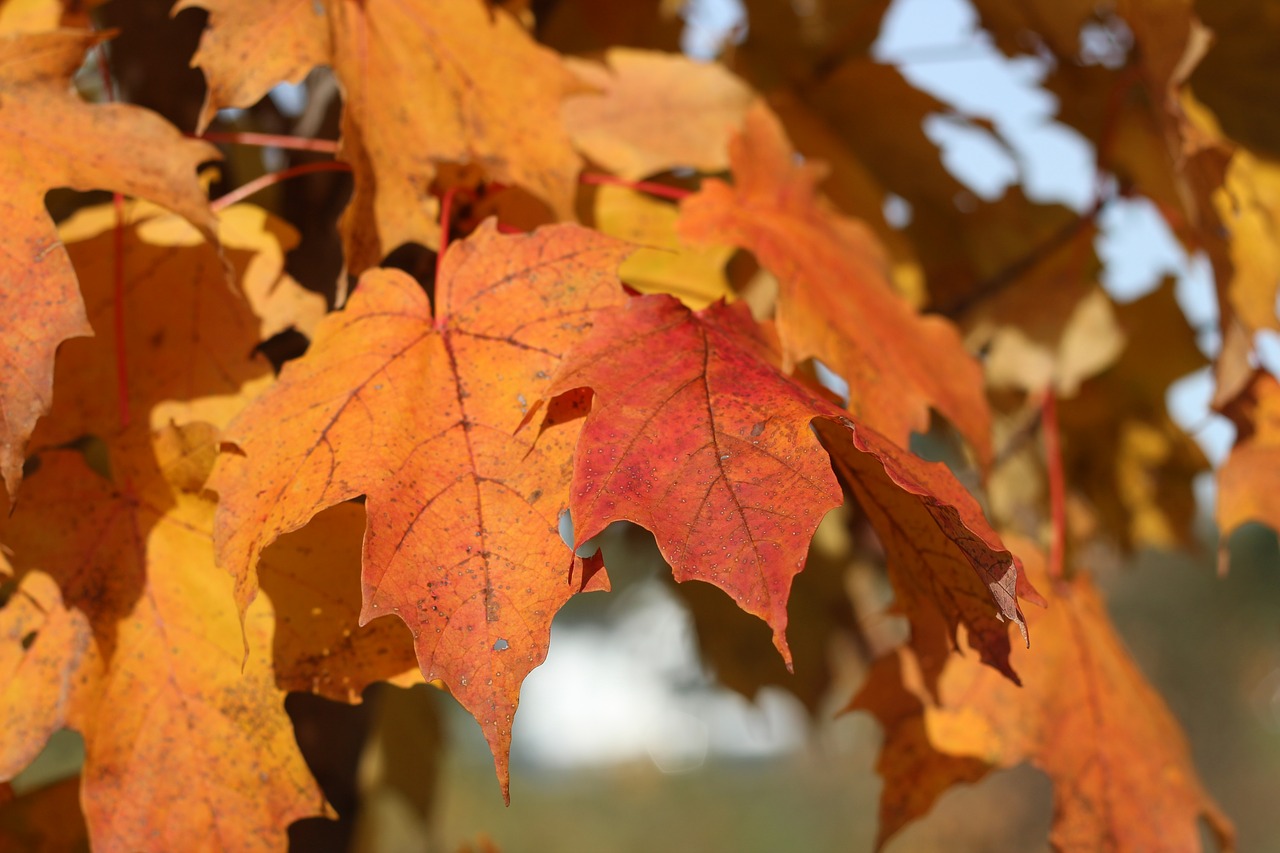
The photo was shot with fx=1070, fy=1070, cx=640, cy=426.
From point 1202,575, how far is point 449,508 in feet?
35.4

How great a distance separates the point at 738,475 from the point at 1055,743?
0.41 metres

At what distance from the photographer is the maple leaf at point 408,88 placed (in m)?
0.58

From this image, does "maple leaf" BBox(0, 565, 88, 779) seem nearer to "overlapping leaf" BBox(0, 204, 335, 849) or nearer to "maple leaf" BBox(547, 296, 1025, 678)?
"overlapping leaf" BBox(0, 204, 335, 849)

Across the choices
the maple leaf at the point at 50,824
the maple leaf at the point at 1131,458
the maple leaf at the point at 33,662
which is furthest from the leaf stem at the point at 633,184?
the maple leaf at the point at 1131,458

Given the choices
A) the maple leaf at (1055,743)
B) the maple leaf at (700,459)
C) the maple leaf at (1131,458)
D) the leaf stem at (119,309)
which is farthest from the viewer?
the maple leaf at (1131,458)

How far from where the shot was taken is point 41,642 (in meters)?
0.52

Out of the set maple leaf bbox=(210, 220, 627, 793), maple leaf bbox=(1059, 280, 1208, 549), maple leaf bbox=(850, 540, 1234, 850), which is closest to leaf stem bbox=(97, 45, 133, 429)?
maple leaf bbox=(210, 220, 627, 793)

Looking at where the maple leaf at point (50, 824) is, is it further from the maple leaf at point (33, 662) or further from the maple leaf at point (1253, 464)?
the maple leaf at point (1253, 464)

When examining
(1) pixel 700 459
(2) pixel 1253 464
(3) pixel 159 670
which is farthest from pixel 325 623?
(2) pixel 1253 464

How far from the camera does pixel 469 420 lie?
49 cm

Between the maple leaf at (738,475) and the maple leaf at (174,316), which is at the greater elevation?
the maple leaf at (738,475)

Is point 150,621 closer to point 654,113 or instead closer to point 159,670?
point 159,670

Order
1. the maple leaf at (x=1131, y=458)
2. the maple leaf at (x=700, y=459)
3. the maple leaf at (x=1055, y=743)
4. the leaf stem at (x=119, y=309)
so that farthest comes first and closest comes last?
the maple leaf at (x=1131, y=458), the maple leaf at (x=1055, y=743), the leaf stem at (x=119, y=309), the maple leaf at (x=700, y=459)

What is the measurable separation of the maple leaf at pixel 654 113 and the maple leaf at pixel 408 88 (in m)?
0.10
